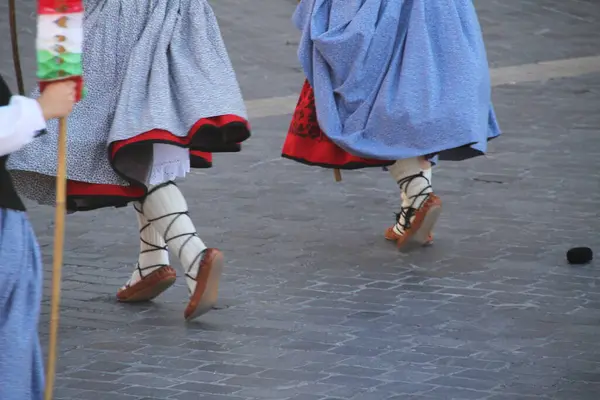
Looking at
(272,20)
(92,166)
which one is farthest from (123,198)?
(272,20)

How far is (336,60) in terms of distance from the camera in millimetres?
5719

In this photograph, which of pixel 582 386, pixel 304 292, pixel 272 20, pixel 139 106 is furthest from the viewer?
pixel 272 20

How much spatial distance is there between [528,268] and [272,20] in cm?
719

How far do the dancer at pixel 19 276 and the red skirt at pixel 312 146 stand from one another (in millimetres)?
2896

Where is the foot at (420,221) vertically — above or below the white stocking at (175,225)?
below

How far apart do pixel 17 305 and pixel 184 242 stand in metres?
1.79

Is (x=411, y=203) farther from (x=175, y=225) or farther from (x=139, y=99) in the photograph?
(x=139, y=99)

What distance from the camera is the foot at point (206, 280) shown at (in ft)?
15.5

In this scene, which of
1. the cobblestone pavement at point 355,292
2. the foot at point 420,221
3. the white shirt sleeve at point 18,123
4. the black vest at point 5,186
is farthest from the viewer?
the foot at point 420,221

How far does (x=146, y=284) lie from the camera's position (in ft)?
16.6

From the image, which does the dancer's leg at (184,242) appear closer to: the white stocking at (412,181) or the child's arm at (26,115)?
the white stocking at (412,181)

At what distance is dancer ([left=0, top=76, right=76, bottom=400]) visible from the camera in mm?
2963

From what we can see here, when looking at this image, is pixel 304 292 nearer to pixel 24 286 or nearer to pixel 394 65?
pixel 394 65

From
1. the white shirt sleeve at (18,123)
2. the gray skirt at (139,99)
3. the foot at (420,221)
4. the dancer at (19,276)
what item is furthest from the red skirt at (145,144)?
the white shirt sleeve at (18,123)
